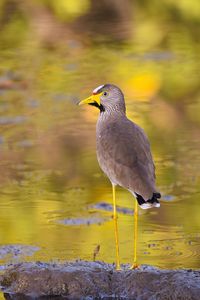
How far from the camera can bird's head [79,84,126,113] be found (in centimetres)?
642

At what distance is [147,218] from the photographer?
7.22m

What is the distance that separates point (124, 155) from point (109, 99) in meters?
0.49

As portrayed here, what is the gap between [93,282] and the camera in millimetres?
5734

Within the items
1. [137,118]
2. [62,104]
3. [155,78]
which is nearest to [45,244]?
[137,118]

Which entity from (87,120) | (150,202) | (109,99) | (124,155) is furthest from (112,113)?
(87,120)

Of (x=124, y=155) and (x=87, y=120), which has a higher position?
(x=87, y=120)

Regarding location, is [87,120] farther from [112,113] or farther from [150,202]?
[150,202]

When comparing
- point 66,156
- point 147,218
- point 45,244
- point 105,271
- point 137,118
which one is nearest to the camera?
point 105,271

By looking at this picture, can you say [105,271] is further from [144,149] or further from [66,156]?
[66,156]

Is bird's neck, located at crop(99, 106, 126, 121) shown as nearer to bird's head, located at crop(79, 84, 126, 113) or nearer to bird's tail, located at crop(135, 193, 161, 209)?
bird's head, located at crop(79, 84, 126, 113)

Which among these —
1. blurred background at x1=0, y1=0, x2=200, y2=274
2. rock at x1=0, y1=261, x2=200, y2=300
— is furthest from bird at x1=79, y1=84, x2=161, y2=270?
blurred background at x1=0, y1=0, x2=200, y2=274

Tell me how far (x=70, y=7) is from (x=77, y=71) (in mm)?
3959

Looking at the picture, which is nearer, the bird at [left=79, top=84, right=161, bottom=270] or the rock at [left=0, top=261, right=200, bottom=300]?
the rock at [left=0, top=261, right=200, bottom=300]

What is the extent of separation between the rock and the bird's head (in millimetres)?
952
